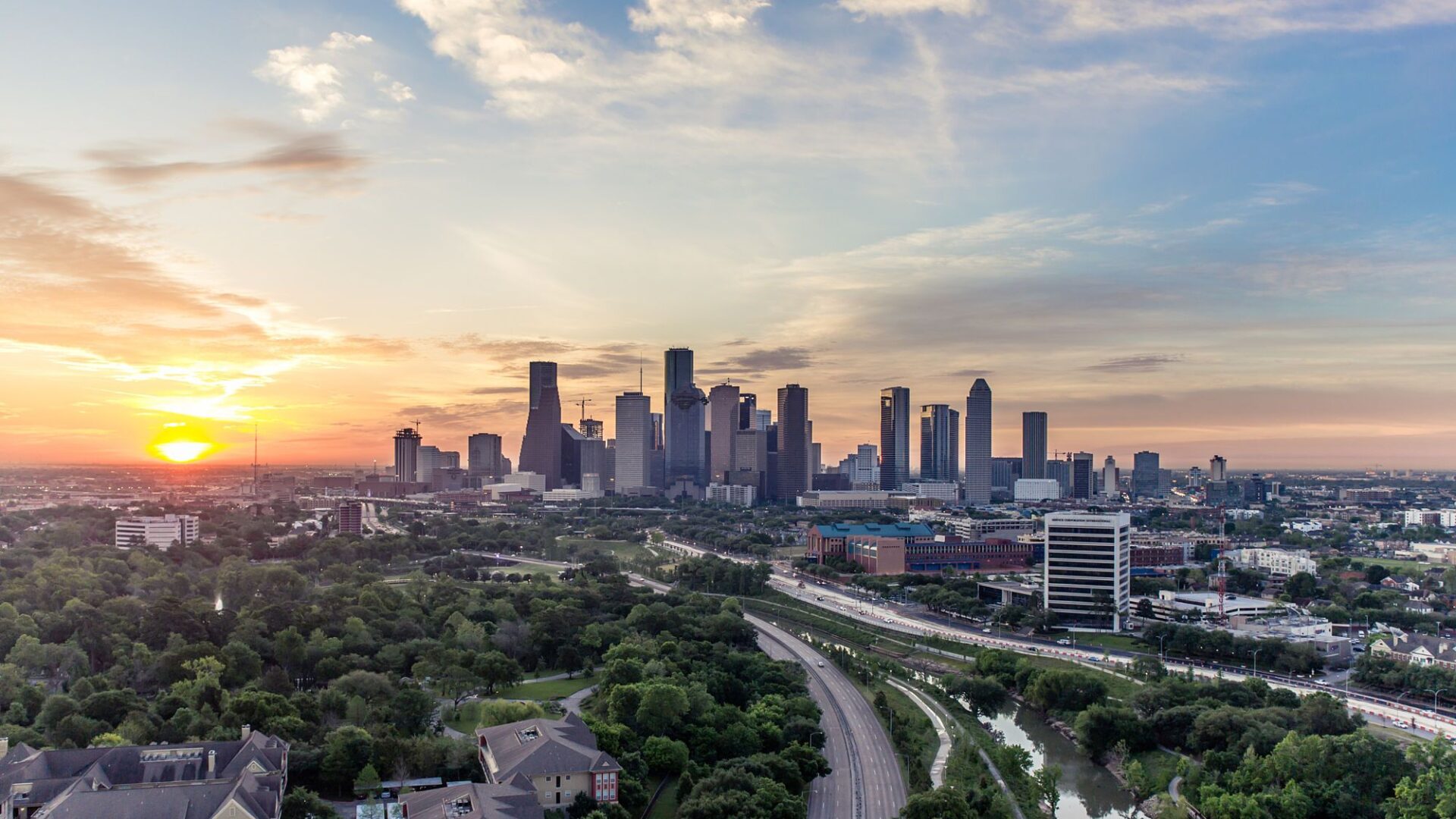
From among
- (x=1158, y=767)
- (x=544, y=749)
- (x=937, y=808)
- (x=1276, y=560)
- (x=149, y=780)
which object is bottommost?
(x=1158, y=767)

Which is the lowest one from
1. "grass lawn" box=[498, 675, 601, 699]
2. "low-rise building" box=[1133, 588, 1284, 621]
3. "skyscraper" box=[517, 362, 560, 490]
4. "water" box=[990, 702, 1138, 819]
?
"water" box=[990, 702, 1138, 819]

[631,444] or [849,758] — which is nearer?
[849,758]

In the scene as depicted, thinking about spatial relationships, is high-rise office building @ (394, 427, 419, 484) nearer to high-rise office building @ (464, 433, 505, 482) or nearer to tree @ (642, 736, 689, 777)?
high-rise office building @ (464, 433, 505, 482)

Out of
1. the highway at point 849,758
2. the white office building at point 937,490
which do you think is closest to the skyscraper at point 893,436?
the white office building at point 937,490

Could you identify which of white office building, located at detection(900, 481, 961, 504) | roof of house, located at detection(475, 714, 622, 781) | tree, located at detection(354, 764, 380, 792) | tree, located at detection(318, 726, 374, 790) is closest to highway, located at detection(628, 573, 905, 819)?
A: roof of house, located at detection(475, 714, 622, 781)

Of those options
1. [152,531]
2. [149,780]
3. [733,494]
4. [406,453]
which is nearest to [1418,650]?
[149,780]

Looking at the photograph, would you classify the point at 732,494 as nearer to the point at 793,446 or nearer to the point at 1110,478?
the point at 793,446
